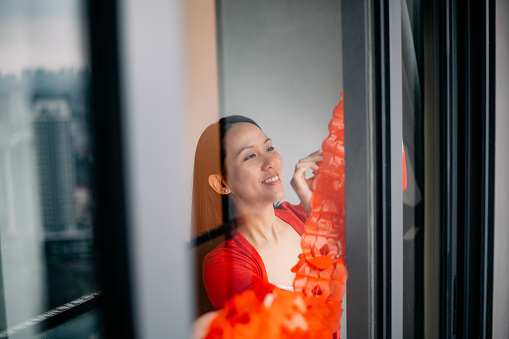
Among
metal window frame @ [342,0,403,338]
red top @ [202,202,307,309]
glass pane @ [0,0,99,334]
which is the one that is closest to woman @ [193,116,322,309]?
red top @ [202,202,307,309]

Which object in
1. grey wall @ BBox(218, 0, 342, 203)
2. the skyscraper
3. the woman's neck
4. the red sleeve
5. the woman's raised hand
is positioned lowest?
the red sleeve

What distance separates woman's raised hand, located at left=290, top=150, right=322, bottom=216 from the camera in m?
1.01

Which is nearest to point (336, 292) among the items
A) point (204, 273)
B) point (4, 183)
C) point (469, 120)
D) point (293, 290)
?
point (293, 290)

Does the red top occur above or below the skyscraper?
below

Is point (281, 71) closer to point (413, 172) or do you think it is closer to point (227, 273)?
point (413, 172)

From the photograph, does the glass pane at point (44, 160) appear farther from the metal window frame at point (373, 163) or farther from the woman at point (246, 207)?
the metal window frame at point (373, 163)

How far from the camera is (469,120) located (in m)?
1.09

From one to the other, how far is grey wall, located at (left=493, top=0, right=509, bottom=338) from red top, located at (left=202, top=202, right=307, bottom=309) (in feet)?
2.01

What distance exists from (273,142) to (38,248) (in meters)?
0.67

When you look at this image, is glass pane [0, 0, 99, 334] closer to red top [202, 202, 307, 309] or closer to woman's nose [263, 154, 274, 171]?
red top [202, 202, 307, 309]

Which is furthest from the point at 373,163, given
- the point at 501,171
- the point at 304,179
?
the point at 501,171

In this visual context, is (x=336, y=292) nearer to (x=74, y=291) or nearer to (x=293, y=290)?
(x=293, y=290)

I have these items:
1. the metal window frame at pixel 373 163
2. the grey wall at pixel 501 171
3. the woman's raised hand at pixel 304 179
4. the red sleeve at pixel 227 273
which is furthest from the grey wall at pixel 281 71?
the grey wall at pixel 501 171

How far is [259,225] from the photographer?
3.37 feet
